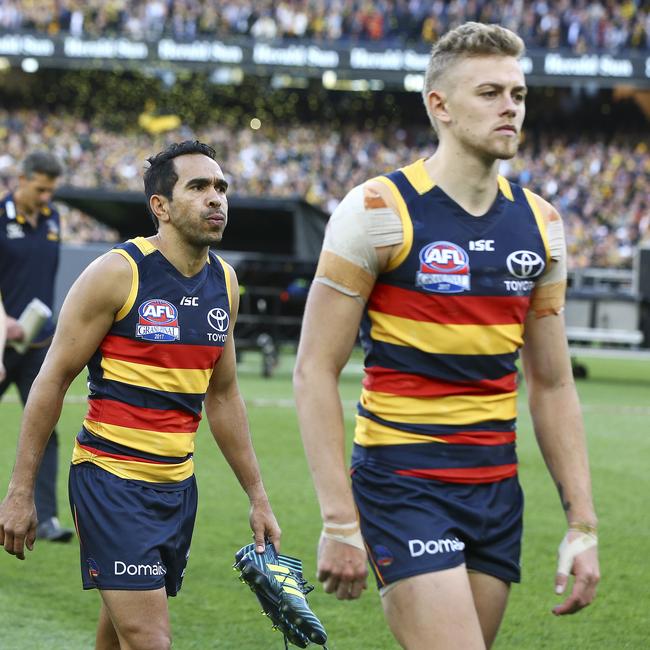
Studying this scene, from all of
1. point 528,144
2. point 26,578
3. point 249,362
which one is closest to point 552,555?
point 26,578

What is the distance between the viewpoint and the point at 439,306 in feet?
11.3

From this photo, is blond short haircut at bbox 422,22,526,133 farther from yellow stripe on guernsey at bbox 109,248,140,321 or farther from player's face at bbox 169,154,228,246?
yellow stripe on guernsey at bbox 109,248,140,321

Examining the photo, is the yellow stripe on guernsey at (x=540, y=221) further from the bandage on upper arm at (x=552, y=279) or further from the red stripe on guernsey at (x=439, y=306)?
the red stripe on guernsey at (x=439, y=306)

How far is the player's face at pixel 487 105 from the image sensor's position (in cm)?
350

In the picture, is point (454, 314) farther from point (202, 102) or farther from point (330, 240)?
point (202, 102)

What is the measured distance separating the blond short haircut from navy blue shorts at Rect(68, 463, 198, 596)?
166cm

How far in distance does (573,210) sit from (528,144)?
6382mm

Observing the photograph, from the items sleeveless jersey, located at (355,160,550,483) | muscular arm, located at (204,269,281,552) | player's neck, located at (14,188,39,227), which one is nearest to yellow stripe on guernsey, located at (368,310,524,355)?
sleeveless jersey, located at (355,160,550,483)

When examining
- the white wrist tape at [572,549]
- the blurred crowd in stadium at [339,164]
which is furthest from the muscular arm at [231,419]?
the blurred crowd in stadium at [339,164]

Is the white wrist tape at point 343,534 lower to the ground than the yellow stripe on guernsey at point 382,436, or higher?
lower

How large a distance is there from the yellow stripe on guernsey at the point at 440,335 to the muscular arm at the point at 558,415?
0.23m

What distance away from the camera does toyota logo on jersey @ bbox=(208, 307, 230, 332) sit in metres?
4.54

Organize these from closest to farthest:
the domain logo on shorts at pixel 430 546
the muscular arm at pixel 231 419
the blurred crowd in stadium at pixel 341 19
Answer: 1. the domain logo on shorts at pixel 430 546
2. the muscular arm at pixel 231 419
3. the blurred crowd in stadium at pixel 341 19

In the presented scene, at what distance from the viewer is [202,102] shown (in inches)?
1871
